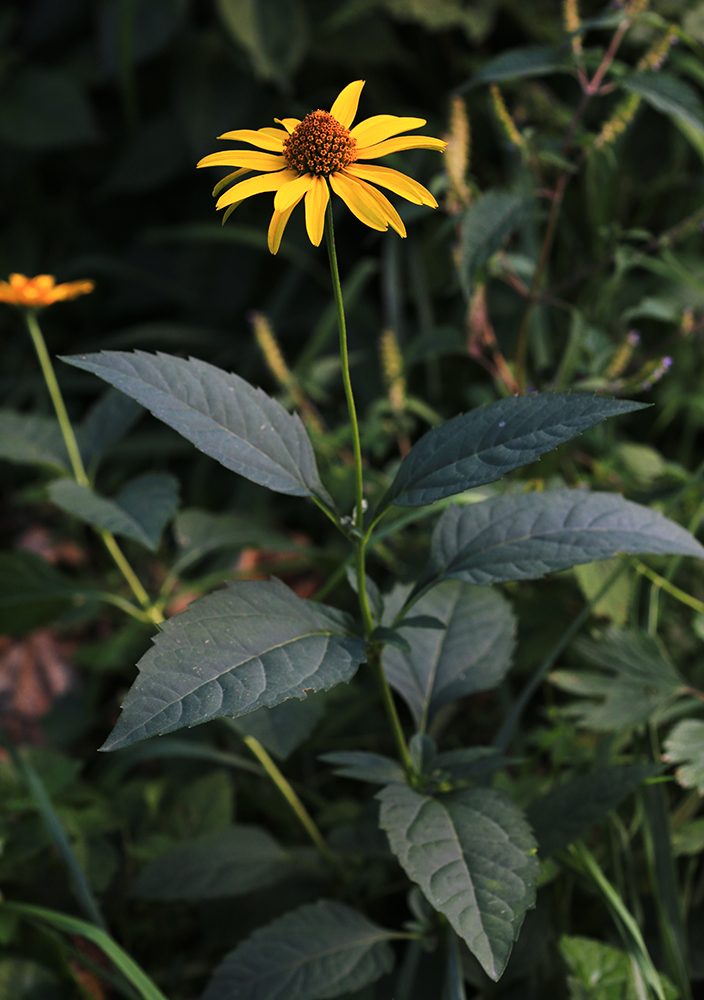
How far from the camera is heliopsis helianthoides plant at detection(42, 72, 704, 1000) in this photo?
65 centimetres

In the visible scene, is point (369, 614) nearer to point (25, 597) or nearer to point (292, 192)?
point (292, 192)

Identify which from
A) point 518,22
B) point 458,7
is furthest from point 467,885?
point 518,22

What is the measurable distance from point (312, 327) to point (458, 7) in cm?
89

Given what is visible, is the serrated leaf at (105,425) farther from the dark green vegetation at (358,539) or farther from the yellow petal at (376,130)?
the yellow petal at (376,130)

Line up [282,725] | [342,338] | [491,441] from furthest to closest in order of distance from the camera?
[282,725]
[491,441]
[342,338]

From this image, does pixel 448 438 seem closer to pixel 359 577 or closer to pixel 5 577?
pixel 359 577

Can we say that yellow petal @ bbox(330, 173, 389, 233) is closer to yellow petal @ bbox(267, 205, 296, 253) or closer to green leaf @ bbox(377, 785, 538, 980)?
yellow petal @ bbox(267, 205, 296, 253)

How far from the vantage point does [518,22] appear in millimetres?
2016

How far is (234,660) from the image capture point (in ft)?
2.18

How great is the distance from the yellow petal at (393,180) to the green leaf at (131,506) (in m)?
0.56

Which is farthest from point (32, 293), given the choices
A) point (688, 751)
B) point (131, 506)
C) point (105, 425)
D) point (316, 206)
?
point (688, 751)

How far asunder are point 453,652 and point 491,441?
1.43 ft

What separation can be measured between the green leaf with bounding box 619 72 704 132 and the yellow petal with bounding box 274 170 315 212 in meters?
0.72

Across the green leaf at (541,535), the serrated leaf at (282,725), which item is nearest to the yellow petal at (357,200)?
the green leaf at (541,535)
